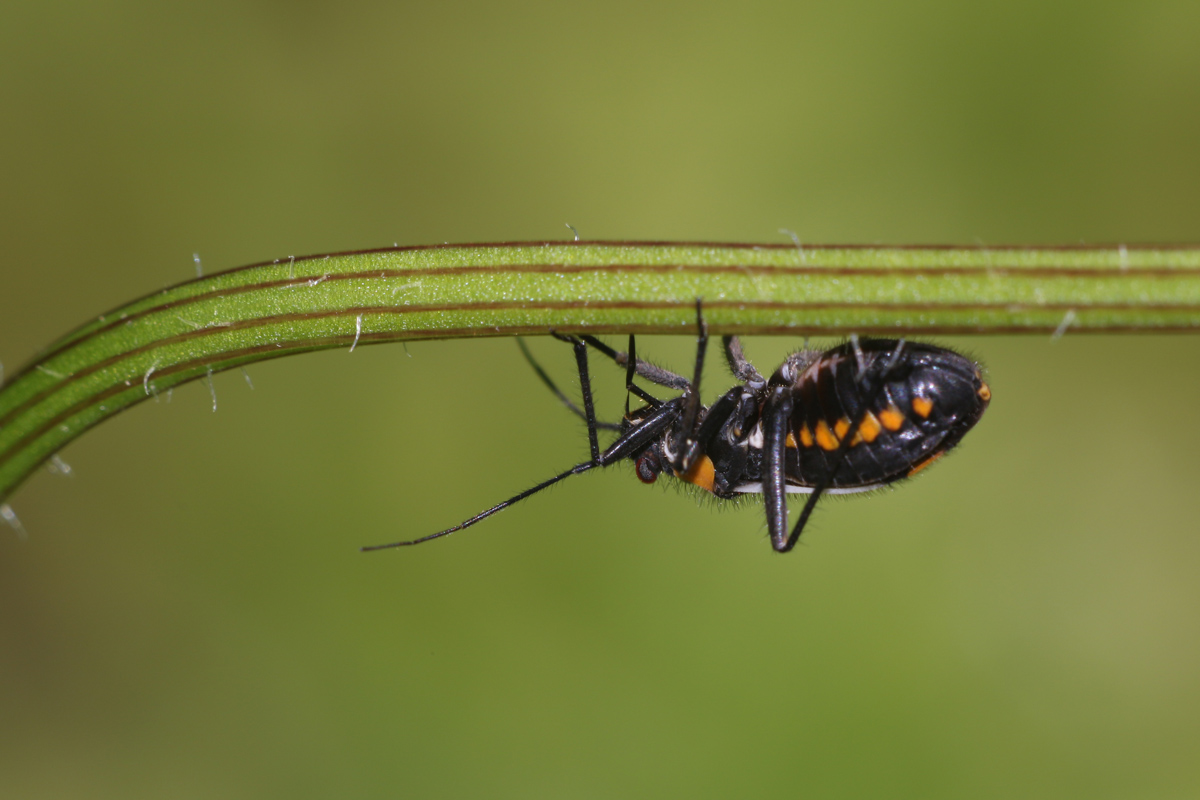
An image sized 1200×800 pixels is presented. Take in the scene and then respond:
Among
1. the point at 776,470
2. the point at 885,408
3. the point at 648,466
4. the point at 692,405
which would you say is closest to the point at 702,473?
the point at 648,466

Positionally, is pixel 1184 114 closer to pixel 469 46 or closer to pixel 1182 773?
pixel 1182 773

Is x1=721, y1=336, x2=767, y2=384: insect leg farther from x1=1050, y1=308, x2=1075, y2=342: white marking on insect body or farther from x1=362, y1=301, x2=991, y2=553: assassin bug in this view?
x1=1050, y1=308, x2=1075, y2=342: white marking on insect body

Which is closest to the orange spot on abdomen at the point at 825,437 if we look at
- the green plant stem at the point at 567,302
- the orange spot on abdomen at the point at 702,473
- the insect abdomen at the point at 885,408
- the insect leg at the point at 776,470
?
the insect abdomen at the point at 885,408

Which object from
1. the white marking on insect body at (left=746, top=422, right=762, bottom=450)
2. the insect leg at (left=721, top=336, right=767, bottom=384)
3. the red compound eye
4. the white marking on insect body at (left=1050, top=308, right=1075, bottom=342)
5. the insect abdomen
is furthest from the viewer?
the red compound eye

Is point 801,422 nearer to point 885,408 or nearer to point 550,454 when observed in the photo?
point 885,408

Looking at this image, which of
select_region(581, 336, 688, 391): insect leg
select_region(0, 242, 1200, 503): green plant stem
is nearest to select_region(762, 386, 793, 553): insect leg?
select_region(581, 336, 688, 391): insect leg

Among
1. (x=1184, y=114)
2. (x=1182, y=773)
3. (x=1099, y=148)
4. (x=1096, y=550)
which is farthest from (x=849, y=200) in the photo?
(x=1182, y=773)

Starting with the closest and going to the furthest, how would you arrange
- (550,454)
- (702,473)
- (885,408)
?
(885,408), (702,473), (550,454)
